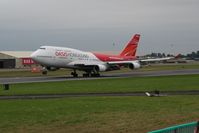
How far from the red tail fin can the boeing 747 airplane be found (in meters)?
3.47

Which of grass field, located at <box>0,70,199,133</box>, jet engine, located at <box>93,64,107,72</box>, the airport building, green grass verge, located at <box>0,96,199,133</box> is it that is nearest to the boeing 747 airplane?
jet engine, located at <box>93,64,107,72</box>

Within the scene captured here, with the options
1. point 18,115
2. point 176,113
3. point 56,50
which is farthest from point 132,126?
point 56,50

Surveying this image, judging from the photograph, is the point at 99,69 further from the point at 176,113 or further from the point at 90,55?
the point at 176,113

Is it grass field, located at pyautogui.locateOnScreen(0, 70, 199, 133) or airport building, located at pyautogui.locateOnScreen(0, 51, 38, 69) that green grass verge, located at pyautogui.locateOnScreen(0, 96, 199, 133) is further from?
airport building, located at pyautogui.locateOnScreen(0, 51, 38, 69)

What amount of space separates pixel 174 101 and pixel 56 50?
4410 centimetres

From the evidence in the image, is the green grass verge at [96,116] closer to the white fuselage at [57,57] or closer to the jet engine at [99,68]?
the white fuselage at [57,57]

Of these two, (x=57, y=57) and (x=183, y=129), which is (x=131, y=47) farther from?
(x=183, y=129)

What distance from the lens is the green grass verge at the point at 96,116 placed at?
17562 mm

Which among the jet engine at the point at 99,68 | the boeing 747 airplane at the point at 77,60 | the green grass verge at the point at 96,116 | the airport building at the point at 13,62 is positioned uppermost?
the airport building at the point at 13,62

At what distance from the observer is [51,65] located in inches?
2781

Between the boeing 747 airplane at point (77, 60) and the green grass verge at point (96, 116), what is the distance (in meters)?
43.2

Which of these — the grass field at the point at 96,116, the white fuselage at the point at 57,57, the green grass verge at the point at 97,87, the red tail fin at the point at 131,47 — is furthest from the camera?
the red tail fin at the point at 131,47

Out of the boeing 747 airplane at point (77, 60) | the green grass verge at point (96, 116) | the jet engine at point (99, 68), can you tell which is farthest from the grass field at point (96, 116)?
the jet engine at point (99, 68)

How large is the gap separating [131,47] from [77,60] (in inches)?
531
